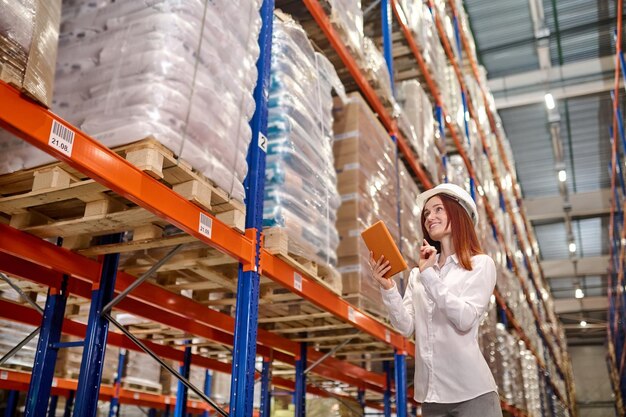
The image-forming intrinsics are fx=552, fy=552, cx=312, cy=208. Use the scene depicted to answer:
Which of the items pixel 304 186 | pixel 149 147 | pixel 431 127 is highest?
pixel 431 127

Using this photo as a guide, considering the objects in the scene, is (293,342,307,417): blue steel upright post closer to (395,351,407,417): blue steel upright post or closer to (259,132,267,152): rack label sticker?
(395,351,407,417): blue steel upright post

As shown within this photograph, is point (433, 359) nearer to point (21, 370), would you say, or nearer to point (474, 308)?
point (474, 308)

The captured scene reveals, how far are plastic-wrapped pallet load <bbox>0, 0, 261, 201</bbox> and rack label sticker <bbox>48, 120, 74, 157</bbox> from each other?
0.95 ft

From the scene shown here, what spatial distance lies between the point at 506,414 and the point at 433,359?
34.6 feet

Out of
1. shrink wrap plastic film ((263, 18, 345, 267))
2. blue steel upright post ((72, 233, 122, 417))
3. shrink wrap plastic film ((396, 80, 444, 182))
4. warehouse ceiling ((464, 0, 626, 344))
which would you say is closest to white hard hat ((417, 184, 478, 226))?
shrink wrap plastic film ((263, 18, 345, 267))

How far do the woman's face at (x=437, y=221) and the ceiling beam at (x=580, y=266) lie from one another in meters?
22.2

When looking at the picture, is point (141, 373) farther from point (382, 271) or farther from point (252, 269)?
point (382, 271)

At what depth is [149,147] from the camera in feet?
7.09

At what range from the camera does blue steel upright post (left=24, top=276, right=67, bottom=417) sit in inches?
112

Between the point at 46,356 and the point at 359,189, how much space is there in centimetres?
254

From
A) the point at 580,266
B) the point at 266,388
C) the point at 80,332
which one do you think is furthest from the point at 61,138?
the point at 580,266

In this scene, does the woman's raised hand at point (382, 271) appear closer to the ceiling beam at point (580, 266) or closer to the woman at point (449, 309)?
the woman at point (449, 309)

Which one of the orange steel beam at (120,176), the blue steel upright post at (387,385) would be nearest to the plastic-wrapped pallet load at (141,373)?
the blue steel upright post at (387,385)

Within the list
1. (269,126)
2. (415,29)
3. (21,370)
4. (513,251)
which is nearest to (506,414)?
(513,251)
